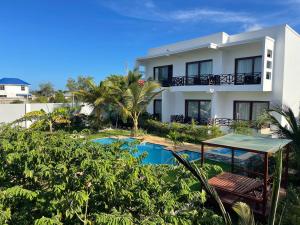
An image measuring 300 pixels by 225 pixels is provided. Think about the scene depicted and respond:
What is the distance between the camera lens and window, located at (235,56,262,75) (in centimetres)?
1909

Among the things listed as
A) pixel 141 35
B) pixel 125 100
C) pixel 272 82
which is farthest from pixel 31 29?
pixel 272 82

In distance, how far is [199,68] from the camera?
75.0 ft

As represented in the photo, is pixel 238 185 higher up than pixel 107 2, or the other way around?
pixel 107 2

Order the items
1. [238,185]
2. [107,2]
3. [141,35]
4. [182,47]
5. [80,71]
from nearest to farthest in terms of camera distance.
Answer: [238,185], [107,2], [182,47], [141,35], [80,71]

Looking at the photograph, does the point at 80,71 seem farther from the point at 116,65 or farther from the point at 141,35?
the point at 141,35

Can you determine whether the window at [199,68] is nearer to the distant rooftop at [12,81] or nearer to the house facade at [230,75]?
the house facade at [230,75]

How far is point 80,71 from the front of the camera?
186ft

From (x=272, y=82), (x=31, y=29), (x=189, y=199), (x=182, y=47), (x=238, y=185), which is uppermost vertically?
(x=31, y=29)

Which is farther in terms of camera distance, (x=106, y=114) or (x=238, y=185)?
(x=106, y=114)

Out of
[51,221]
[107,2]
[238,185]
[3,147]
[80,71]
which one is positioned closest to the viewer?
[51,221]

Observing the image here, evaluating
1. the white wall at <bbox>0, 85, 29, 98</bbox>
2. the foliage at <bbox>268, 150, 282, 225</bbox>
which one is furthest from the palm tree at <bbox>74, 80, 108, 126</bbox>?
the white wall at <bbox>0, 85, 29, 98</bbox>

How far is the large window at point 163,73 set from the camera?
2559 centimetres

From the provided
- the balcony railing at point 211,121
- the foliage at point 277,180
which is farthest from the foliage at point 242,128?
the foliage at point 277,180

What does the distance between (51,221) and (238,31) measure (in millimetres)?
21104
